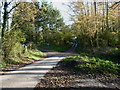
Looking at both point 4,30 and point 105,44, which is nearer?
point 4,30

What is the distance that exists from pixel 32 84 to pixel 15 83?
56 cm

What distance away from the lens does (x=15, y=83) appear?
5.12 meters

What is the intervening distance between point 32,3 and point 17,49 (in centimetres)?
337

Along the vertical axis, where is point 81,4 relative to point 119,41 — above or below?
above

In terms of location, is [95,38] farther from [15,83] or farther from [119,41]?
[15,83]

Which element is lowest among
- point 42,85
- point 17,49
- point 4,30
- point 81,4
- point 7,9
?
point 42,85

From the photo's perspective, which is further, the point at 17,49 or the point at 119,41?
the point at 119,41

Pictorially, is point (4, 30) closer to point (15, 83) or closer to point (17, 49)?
point (17, 49)

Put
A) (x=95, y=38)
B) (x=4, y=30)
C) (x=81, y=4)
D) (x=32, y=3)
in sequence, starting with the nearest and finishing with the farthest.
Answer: (x=4, y=30) < (x=32, y=3) < (x=81, y=4) < (x=95, y=38)

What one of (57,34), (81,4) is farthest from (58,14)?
(81,4)

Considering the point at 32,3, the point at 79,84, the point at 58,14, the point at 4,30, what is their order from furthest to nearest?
the point at 58,14, the point at 32,3, the point at 4,30, the point at 79,84

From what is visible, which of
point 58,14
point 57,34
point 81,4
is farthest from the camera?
point 58,14

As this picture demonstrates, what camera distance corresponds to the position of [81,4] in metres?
21.0

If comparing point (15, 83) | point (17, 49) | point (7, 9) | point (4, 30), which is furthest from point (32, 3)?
point (15, 83)
